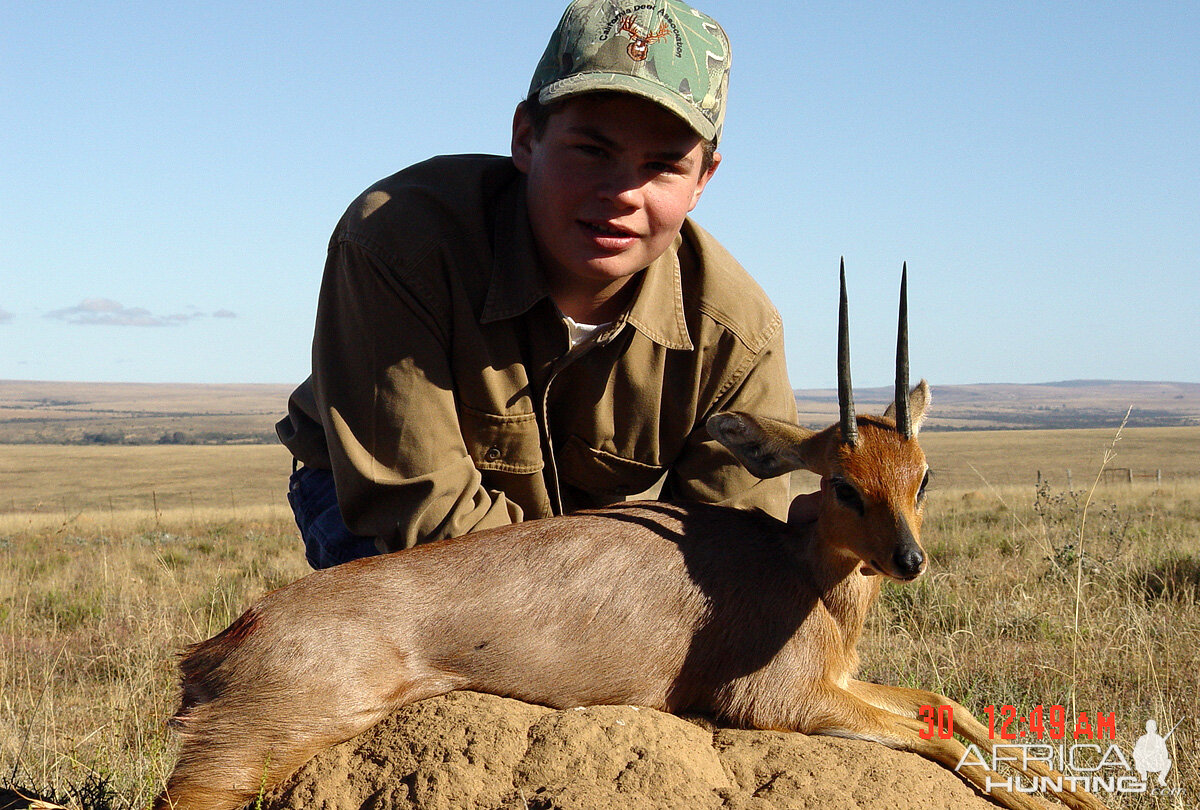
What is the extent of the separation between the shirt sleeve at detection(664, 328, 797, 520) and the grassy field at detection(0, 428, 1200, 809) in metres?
1.54

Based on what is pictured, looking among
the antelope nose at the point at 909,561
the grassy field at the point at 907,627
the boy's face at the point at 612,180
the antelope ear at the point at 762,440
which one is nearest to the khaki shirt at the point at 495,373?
the boy's face at the point at 612,180

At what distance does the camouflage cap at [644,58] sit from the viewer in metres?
4.80

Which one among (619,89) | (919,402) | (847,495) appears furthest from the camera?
(919,402)

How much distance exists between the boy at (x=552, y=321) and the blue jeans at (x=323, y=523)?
18mm

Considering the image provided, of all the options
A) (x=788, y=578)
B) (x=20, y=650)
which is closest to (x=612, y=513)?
(x=788, y=578)

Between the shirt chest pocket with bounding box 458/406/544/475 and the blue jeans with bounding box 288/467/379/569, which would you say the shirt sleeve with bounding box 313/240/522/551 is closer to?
the shirt chest pocket with bounding box 458/406/544/475

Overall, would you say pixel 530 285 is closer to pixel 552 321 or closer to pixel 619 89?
pixel 552 321

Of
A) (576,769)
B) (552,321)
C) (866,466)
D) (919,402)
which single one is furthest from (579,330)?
(576,769)

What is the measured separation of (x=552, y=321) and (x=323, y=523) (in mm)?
1788

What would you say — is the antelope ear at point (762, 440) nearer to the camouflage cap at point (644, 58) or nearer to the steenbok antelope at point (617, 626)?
the steenbok antelope at point (617, 626)

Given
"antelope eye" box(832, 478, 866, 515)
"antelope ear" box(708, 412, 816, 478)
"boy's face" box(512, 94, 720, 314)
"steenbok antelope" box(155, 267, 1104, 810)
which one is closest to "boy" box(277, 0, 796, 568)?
"boy's face" box(512, 94, 720, 314)

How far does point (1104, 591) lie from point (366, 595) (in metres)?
7.25

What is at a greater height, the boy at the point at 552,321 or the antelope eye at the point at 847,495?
the boy at the point at 552,321

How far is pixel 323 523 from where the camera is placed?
20.0 feet
